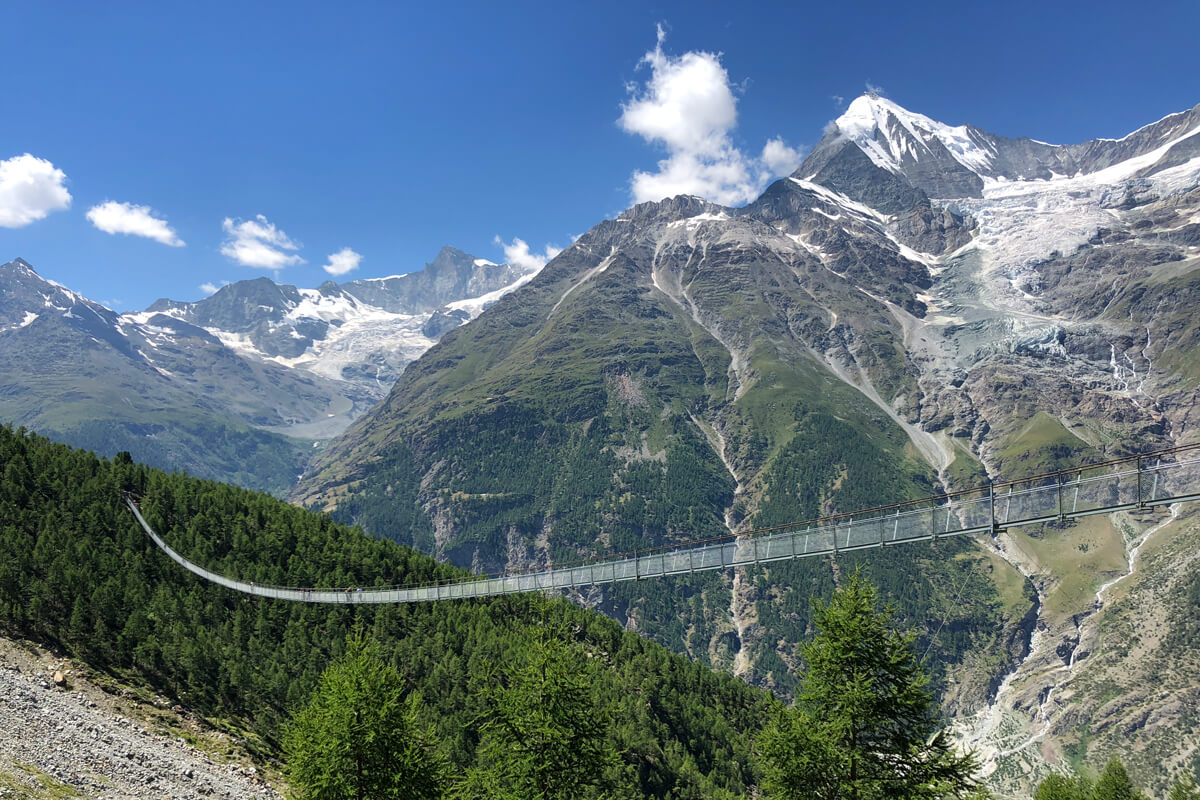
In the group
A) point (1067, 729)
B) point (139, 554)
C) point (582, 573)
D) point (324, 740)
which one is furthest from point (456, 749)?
point (1067, 729)

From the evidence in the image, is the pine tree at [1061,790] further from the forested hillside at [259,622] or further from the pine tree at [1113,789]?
the forested hillside at [259,622]

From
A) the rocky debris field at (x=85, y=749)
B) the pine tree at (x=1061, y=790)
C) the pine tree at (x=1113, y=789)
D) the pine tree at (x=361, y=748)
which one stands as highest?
the pine tree at (x=361, y=748)

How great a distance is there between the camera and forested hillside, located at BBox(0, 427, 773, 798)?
174ft

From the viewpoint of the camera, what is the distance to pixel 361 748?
76.5ft

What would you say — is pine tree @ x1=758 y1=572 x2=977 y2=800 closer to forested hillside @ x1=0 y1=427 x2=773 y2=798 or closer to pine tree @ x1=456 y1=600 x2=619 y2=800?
pine tree @ x1=456 y1=600 x2=619 y2=800

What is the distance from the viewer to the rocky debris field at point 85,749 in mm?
29312

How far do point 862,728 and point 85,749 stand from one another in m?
38.3

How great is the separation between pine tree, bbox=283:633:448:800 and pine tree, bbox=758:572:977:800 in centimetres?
1348

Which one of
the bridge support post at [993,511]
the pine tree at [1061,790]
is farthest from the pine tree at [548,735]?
the pine tree at [1061,790]

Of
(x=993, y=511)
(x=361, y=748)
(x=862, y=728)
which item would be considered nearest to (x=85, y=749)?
(x=361, y=748)

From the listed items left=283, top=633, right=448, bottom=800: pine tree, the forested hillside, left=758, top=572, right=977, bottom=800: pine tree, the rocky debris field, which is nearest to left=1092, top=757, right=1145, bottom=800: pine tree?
the forested hillside

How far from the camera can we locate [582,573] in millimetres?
48125

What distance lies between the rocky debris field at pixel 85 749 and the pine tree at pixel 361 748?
1204 cm

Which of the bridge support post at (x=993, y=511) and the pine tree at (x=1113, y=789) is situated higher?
the bridge support post at (x=993, y=511)
